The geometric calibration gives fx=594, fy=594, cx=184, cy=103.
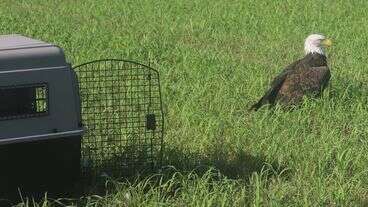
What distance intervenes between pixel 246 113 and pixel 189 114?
685 mm

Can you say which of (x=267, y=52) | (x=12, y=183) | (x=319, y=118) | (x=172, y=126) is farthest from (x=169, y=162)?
(x=267, y=52)

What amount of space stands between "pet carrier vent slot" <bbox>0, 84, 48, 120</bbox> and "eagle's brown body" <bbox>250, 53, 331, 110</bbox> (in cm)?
267

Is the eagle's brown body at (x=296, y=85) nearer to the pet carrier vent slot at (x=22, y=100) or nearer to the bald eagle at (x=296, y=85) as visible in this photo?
the bald eagle at (x=296, y=85)

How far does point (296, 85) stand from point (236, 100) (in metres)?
0.61

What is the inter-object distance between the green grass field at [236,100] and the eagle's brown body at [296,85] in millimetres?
138

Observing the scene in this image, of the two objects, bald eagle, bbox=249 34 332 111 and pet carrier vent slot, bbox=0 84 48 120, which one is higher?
pet carrier vent slot, bbox=0 84 48 120

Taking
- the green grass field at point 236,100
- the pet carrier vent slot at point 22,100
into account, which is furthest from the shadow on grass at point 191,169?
the pet carrier vent slot at point 22,100

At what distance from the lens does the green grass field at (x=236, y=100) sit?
12.5 feet

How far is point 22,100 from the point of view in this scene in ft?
10.9

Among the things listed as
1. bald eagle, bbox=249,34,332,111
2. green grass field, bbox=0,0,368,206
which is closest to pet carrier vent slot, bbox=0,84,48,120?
green grass field, bbox=0,0,368,206

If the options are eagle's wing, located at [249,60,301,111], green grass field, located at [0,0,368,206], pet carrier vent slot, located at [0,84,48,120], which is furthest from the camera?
eagle's wing, located at [249,60,301,111]

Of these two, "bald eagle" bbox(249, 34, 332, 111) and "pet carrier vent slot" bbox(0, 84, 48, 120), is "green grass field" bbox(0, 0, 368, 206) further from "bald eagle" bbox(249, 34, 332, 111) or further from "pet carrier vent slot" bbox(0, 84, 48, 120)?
"pet carrier vent slot" bbox(0, 84, 48, 120)

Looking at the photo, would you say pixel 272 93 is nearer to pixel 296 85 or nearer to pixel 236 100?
pixel 296 85

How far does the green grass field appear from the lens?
3807mm
